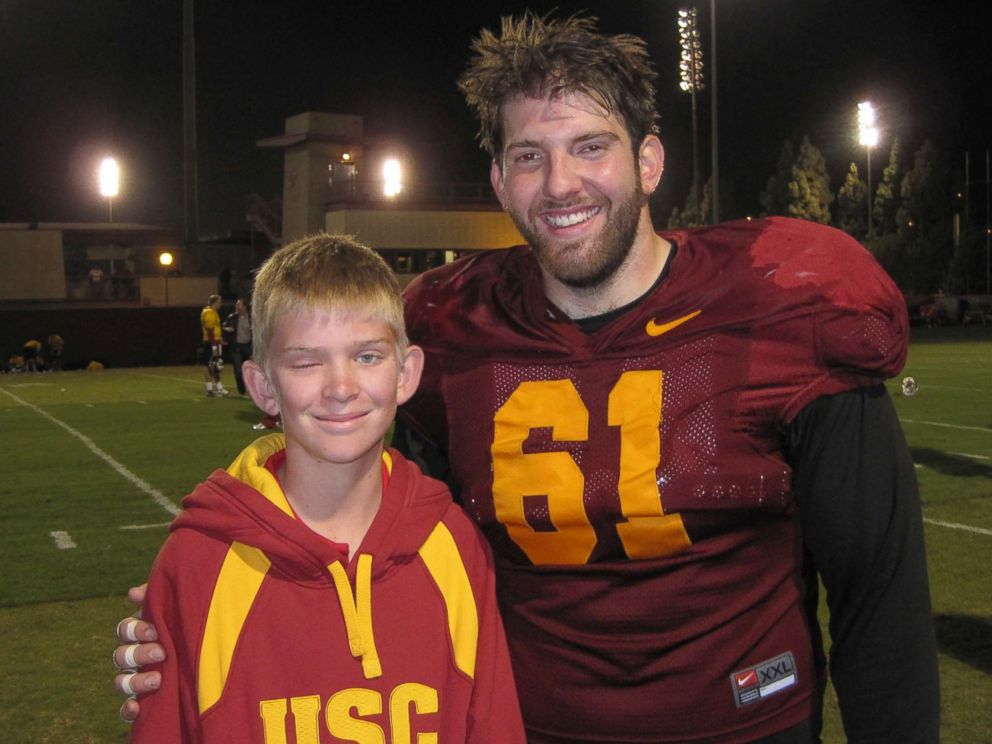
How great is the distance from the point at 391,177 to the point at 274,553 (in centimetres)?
4015

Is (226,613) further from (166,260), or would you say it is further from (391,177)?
(166,260)

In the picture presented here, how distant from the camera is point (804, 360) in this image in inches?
77.7

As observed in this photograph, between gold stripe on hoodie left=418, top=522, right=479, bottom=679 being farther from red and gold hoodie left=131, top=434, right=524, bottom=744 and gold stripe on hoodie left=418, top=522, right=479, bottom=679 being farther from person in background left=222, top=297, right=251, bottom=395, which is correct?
person in background left=222, top=297, right=251, bottom=395

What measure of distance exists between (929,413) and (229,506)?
514 inches

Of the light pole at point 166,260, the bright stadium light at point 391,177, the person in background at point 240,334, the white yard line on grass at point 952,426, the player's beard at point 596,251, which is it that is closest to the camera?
the player's beard at point 596,251

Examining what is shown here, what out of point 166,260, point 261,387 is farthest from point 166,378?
point 261,387

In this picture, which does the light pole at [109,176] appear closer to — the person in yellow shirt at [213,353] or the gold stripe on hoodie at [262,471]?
the person in yellow shirt at [213,353]

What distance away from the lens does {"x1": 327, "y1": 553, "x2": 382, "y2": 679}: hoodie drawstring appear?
193cm

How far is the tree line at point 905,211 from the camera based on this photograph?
48.2 metres

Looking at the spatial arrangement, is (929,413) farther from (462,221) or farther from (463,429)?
(462,221)

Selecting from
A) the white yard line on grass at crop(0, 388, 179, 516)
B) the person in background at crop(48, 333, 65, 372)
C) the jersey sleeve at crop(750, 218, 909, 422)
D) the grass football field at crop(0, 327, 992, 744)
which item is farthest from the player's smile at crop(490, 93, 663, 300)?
the person in background at crop(48, 333, 65, 372)

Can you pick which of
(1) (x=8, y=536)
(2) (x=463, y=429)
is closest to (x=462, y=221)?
(1) (x=8, y=536)

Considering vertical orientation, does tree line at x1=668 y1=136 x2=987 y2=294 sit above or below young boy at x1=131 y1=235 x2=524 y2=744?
above

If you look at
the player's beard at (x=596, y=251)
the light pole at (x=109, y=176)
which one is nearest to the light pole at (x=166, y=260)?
the light pole at (x=109, y=176)
